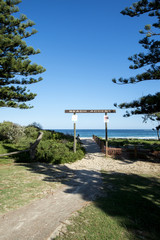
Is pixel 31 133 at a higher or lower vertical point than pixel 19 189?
higher

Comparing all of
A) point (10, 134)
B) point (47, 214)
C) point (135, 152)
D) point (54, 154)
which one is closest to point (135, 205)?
point (47, 214)

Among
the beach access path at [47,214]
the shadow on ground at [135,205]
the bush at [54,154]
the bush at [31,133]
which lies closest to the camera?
the beach access path at [47,214]

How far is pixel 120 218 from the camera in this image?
134 inches

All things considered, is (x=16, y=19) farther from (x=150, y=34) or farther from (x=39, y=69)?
(x=150, y=34)

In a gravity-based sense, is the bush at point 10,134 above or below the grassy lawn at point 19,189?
above

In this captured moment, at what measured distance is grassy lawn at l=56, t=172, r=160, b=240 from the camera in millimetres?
2877

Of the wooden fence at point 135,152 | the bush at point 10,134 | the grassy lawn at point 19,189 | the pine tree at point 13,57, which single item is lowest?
the grassy lawn at point 19,189

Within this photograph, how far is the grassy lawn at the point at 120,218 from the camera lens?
2877 mm

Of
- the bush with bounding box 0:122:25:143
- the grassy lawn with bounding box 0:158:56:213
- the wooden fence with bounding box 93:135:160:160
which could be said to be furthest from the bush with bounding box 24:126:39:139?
the grassy lawn with bounding box 0:158:56:213

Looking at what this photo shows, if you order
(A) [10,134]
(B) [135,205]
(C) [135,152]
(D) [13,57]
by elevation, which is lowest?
(B) [135,205]

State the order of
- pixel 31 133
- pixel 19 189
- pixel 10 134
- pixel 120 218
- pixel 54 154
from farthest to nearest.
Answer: pixel 31 133
pixel 10 134
pixel 54 154
pixel 19 189
pixel 120 218

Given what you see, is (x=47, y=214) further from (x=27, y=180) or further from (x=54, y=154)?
(x=54, y=154)

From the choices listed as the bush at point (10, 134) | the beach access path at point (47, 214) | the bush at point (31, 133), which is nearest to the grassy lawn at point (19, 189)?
the beach access path at point (47, 214)

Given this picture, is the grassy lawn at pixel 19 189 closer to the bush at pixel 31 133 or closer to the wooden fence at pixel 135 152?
the wooden fence at pixel 135 152
